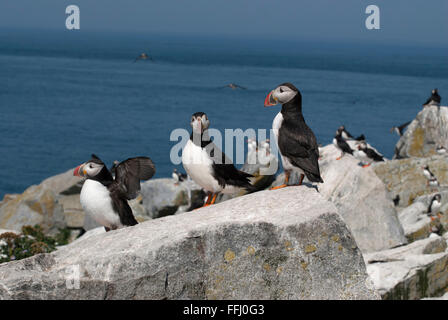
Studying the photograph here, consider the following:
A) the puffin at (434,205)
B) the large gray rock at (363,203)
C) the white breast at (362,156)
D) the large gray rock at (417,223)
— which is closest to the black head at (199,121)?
the large gray rock at (363,203)

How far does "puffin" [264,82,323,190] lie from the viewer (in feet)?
23.7

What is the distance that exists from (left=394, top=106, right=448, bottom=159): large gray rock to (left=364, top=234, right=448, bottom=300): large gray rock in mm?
13559

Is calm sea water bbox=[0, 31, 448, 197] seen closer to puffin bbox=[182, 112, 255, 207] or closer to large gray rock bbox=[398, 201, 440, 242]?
large gray rock bbox=[398, 201, 440, 242]

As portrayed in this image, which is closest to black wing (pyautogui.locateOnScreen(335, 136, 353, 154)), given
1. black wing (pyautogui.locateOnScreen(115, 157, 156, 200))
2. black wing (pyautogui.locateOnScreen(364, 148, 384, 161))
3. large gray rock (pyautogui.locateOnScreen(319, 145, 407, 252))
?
black wing (pyautogui.locateOnScreen(364, 148, 384, 161))

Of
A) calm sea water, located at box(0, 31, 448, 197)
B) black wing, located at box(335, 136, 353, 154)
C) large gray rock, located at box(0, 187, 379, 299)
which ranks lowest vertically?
calm sea water, located at box(0, 31, 448, 197)

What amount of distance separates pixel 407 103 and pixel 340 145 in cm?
5734

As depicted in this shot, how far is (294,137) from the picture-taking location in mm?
7270

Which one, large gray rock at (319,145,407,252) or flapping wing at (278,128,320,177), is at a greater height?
flapping wing at (278,128,320,177)

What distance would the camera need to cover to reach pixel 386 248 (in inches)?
527

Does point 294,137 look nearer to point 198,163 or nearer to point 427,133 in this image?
point 198,163

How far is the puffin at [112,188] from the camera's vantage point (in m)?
7.18

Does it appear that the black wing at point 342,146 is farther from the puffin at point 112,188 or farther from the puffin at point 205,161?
the puffin at point 112,188
